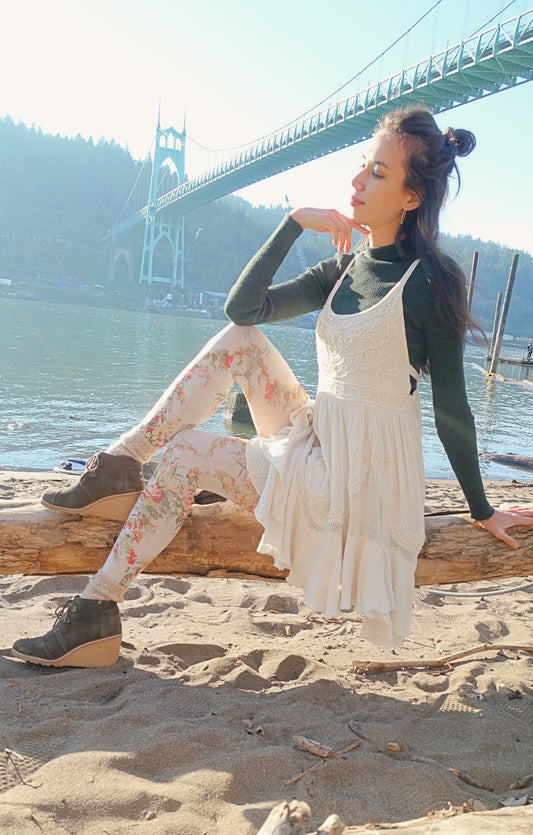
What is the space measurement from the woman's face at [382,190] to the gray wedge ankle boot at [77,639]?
3.14 feet

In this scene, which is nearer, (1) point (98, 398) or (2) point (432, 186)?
(2) point (432, 186)

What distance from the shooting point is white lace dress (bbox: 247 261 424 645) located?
4.25 ft

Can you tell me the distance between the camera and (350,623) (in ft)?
6.09

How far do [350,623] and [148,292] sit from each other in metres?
40.2

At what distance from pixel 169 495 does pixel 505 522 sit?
737mm

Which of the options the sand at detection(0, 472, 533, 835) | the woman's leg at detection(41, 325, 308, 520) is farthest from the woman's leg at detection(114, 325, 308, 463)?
the sand at detection(0, 472, 533, 835)

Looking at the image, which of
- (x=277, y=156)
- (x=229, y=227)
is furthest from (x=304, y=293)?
(x=229, y=227)

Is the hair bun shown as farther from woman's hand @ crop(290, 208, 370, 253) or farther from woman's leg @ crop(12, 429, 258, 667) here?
woman's leg @ crop(12, 429, 258, 667)

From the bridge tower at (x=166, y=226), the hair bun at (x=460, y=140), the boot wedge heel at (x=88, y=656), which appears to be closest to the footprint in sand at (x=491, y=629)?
the boot wedge heel at (x=88, y=656)

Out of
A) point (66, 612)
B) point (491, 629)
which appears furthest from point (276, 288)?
point (491, 629)

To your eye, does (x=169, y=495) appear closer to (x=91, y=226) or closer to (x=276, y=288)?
(x=276, y=288)

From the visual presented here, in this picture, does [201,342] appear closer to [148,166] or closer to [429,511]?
[429,511]

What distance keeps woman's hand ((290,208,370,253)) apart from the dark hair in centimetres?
11

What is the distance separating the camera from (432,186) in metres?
1.41
